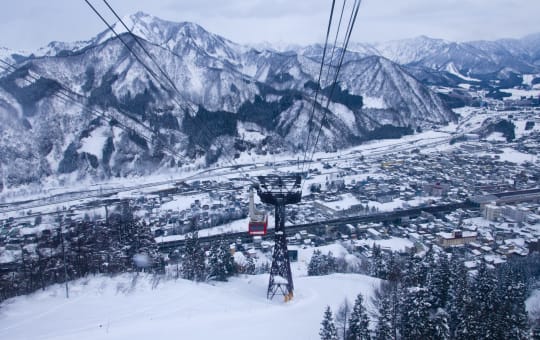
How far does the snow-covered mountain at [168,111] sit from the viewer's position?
2806 cm

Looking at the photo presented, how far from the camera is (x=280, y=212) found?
24.5ft

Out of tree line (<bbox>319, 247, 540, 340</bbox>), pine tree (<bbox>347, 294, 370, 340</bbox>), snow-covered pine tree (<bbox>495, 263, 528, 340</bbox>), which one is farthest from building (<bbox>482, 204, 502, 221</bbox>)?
pine tree (<bbox>347, 294, 370, 340</bbox>)

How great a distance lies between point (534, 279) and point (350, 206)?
363 inches

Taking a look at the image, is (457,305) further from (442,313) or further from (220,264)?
(220,264)

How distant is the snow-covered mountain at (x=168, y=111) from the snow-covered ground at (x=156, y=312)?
11.4 meters

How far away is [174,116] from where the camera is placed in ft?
119

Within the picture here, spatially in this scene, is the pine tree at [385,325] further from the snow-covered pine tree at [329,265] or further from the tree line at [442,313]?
the snow-covered pine tree at [329,265]

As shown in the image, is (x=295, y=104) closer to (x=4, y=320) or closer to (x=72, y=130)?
(x=72, y=130)

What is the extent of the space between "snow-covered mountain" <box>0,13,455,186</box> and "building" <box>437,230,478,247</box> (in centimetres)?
1505

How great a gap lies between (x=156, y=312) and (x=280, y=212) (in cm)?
286

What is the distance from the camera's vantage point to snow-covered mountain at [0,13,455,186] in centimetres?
2806

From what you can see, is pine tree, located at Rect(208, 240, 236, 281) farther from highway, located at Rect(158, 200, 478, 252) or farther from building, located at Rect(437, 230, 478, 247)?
building, located at Rect(437, 230, 478, 247)

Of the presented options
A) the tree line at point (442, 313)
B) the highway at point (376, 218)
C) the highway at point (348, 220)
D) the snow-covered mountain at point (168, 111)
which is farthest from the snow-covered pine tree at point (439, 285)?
the snow-covered mountain at point (168, 111)

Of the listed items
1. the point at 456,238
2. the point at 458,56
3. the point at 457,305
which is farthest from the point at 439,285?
the point at 458,56
